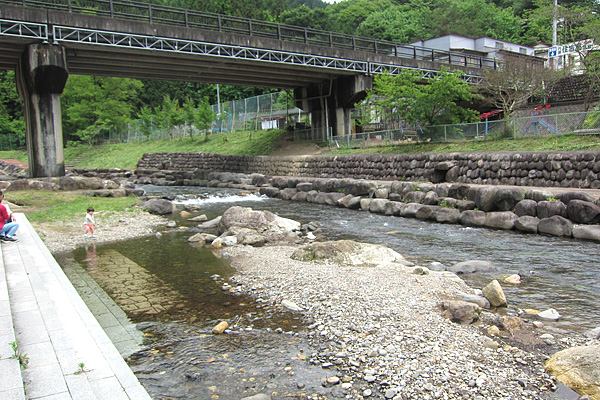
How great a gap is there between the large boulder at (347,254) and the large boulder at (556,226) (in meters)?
5.58

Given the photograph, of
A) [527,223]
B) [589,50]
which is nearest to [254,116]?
[589,50]

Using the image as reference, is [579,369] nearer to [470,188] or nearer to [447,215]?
[447,215]

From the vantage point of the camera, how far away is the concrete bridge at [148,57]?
23.0 meters

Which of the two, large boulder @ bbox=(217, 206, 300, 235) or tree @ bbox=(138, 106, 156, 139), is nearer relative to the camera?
large boulder @ bbox=(217, 206, 300, 235)

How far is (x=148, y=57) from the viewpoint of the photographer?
26875mm

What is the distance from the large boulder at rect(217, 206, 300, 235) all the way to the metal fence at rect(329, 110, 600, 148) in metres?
11.7

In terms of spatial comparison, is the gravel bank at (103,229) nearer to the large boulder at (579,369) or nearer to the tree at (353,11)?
the large boulder at (579,369)

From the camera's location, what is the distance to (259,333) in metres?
6.52

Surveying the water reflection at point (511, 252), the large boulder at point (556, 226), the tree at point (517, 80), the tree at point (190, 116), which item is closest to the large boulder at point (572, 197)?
the large boulder at point (556, 226)

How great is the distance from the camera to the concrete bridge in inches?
904

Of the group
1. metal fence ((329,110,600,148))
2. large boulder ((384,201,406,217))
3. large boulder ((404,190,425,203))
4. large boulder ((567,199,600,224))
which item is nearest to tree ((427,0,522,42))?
metal fence ((329,110,600,148))

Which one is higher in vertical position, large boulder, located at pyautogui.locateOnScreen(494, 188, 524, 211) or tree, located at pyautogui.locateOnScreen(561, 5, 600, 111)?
tree, located at pyautogui.locateOnScreen(561, 5, 600, 111)

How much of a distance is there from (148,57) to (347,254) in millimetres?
21812

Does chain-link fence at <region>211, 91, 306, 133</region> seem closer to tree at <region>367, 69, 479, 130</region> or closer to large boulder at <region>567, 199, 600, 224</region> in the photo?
tree at <region>367, 69, 479, 130</region>
